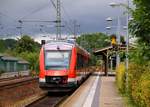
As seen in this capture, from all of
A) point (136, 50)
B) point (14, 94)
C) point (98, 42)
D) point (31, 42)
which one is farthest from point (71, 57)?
point (98, 42)

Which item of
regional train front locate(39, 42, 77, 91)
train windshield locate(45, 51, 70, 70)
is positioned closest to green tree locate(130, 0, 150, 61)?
regional train front locate(39, 42, 77, 91)

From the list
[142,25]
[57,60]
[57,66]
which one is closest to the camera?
[142,25]

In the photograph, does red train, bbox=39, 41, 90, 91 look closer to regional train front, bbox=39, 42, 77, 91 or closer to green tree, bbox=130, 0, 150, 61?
regional train front, bbox=39, 42, 77, 91

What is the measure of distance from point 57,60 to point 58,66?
18.6 inches

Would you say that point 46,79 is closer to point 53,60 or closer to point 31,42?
point 53,60

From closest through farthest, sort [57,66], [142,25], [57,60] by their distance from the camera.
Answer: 1. [142,25]
2. [57,66]
3. [57,60]

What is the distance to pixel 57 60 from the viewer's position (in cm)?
3203

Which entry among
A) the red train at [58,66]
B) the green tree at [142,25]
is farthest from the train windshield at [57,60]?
the green tree at [142,25]

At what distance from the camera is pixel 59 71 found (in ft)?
103

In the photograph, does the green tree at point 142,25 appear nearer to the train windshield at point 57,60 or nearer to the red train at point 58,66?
the red train at point 58,66

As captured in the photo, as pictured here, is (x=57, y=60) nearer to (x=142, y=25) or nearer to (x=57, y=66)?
(x=57, y=66)

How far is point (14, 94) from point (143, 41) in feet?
69.6

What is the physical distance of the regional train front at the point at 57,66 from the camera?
3128 centimetres

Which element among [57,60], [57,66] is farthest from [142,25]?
[57,60]
